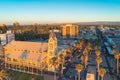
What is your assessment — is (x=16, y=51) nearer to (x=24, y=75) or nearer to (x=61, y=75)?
(x=24, y=75)

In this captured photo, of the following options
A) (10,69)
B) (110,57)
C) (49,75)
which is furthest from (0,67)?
(110,57)

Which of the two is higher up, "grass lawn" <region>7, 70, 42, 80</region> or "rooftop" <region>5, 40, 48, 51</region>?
"rooftop" <region>5, 40, 48, 51</region>

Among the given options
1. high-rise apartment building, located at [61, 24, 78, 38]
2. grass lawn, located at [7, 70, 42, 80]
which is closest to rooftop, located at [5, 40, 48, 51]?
grass lawn, located at [7, 70, 42, 80]

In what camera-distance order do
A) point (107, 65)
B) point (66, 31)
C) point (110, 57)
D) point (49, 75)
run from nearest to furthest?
point (49, 75) < point (107, 65) < point (110, 57) < point (66, 31)

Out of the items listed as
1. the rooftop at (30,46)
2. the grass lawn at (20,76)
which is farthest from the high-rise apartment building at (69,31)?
the grass lawn at (20,76)

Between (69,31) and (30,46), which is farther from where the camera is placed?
(69,31)

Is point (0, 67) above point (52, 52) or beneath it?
beneath

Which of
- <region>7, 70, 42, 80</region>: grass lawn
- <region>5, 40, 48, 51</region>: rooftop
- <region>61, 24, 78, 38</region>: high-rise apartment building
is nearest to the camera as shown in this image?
<region>7, 70, 42, 80</region>: grass lawn


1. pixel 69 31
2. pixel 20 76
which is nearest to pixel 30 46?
pixel 20 76

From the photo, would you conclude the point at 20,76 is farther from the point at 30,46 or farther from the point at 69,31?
the point at 69,31

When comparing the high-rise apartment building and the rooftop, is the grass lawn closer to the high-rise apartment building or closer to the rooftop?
the rooftop

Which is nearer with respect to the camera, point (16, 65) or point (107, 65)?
point (16, 65)
